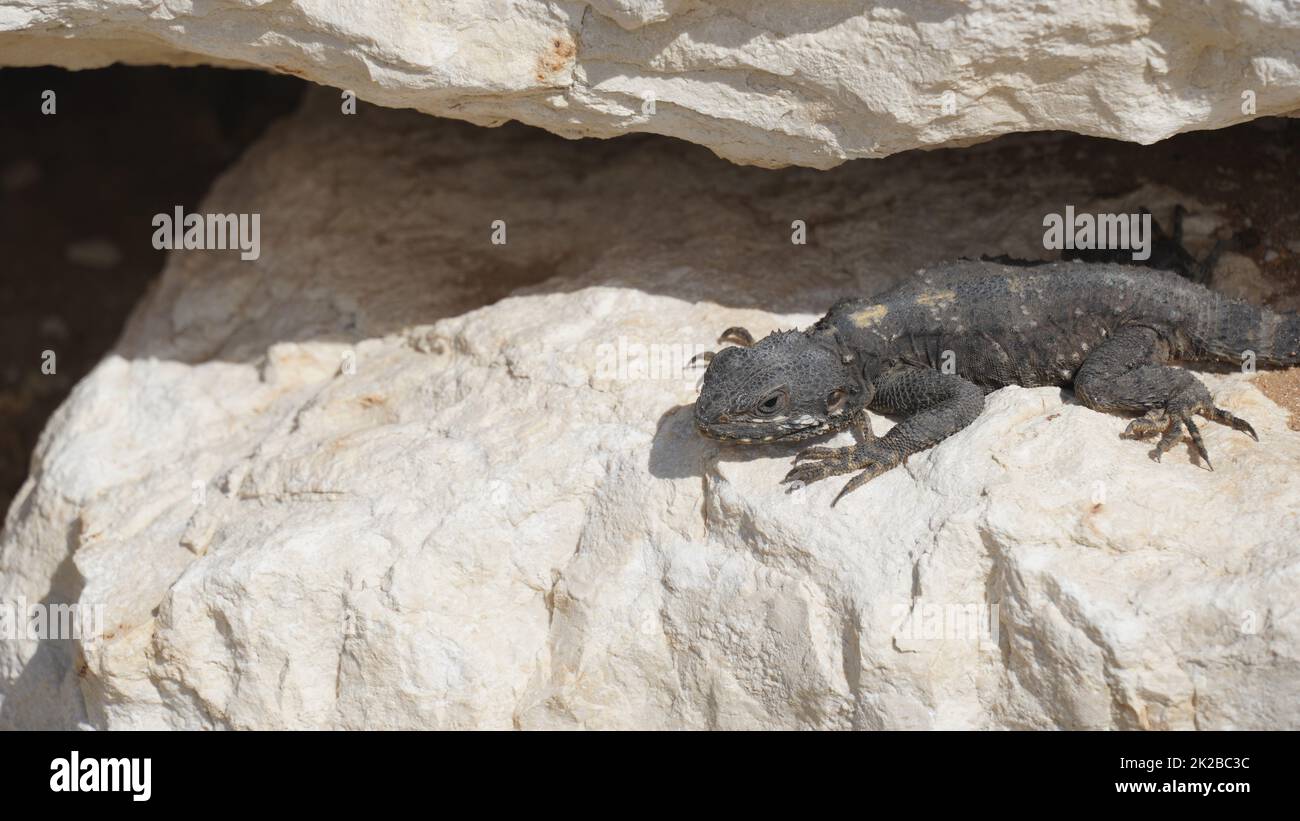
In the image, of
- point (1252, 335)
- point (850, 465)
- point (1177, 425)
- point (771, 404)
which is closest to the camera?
point (1177, 425)

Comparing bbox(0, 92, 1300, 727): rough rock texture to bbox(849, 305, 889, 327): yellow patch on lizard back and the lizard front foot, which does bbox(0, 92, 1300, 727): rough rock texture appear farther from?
bbox(849, 305, 889, 327): yellow patch on lizard back

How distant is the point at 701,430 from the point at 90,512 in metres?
3.33

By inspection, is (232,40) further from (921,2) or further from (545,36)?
(921,2)

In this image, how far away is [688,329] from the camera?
6074 millimetres

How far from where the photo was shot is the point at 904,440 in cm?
516

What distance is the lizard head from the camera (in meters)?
5.15

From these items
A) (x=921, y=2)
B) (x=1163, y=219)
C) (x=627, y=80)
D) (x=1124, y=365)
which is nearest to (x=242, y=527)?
(x=627, y=80)

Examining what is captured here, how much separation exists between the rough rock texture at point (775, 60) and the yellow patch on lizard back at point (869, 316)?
0.76 metres

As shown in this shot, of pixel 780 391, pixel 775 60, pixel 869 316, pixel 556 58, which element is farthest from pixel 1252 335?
pixel 556 58

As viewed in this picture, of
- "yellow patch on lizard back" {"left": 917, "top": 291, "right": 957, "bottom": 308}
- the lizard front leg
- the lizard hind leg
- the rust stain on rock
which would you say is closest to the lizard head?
the lizard front leg

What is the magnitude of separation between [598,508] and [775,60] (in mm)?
2133

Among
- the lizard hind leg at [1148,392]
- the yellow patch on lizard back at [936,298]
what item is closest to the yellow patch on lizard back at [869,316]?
the yellow patch on lizard back at [936,298]

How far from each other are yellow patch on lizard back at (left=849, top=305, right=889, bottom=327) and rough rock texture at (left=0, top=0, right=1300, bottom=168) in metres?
0.76

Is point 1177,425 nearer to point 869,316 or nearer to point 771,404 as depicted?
point 869,316
